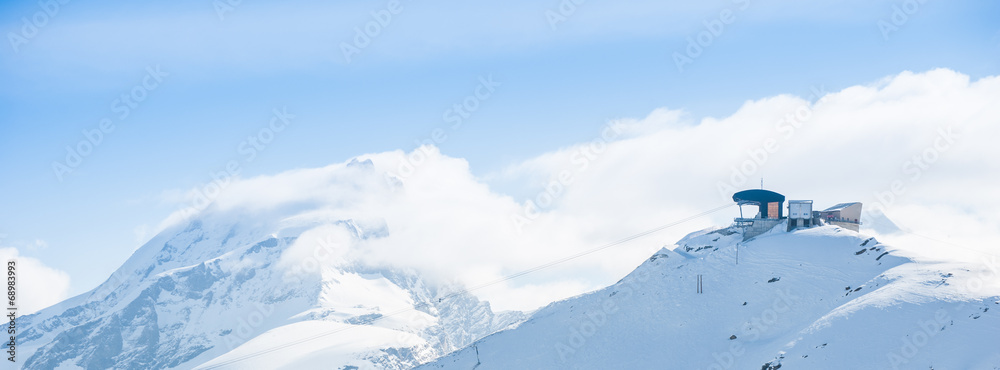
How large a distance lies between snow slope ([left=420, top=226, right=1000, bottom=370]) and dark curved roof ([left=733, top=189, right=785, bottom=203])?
5.79 metres

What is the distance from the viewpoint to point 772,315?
3140 inches

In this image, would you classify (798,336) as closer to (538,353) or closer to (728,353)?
(728,353)

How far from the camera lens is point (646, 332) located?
88.1 metres

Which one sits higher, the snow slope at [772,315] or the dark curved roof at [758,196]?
the dark curved roof at [758,196]

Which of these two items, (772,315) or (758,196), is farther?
(758,196)

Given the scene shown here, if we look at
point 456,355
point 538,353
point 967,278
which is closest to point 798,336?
point 967,278

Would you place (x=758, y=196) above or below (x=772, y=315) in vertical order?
above

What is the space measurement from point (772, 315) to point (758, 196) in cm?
3298

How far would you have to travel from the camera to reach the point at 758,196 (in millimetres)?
109062

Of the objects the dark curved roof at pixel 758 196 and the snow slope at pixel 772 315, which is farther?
the dark curved roof at pixel 758 196

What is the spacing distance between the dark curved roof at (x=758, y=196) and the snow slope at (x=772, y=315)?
5.79 meters

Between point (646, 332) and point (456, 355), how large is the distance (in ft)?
103

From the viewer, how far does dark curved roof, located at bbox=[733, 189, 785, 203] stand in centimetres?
10831

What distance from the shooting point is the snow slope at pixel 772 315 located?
206ft
